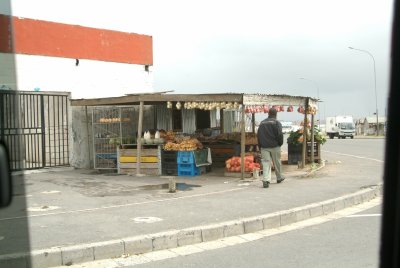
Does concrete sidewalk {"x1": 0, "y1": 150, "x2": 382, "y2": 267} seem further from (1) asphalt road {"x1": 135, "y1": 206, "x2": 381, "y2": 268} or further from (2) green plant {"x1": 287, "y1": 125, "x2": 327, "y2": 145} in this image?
(2) green plant {"x1": 287, "y1": 125, "x2": 327, "y2": 145}

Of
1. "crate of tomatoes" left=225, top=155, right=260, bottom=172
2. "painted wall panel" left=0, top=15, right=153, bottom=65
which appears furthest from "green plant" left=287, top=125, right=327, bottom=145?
"painted wall panel" left=0, top=15, right=153, bottom=65

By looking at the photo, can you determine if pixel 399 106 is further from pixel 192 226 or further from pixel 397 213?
pixel 192 226

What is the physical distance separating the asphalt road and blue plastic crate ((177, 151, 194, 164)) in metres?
6.73

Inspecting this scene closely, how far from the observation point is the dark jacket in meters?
12.2

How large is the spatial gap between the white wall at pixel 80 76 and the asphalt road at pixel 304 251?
35.8 ft

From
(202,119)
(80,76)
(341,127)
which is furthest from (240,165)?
(341,127)

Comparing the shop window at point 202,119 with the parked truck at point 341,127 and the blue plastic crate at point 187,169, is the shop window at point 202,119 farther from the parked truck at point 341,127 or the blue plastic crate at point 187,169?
the parked truck at point 341,127

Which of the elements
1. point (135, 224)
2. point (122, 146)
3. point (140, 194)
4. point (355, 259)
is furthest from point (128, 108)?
point (355, 259)

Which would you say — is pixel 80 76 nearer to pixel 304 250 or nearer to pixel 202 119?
pixel 202 119

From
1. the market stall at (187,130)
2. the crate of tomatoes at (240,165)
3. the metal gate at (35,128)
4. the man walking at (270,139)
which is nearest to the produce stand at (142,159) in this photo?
the market stall at (187,130)

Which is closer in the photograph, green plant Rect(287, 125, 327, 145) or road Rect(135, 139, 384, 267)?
road Rect(135, 139, 384, 267)

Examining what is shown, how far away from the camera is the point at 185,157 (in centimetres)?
1441

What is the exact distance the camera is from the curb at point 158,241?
602 cm

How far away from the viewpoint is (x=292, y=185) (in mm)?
12180
